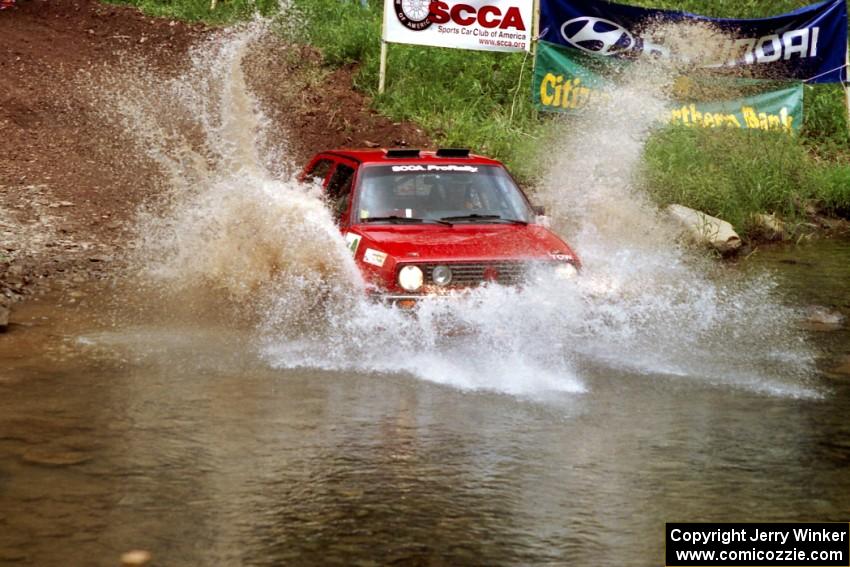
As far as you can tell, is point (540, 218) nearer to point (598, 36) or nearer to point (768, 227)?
point (768, 227)

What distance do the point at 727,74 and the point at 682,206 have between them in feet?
9.55

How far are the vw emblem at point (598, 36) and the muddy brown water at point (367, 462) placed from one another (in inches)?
357

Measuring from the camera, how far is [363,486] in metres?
5.96

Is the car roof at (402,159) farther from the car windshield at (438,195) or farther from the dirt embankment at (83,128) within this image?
the dirt embankment at (83,128)

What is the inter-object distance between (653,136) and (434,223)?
785 cm

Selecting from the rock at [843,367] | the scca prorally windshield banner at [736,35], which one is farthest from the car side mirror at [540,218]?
the scca prorally windshield banner at [736,35]

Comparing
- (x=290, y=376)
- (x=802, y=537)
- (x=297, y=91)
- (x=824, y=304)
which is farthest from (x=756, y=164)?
(x=802, y=537)

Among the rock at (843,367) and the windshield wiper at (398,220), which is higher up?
the windshield wiper at (398,220)

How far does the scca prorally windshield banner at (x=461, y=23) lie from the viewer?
1669cm

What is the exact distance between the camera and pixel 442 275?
859 centimetres

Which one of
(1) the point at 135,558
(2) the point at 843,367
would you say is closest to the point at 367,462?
(1) the point at 135,558

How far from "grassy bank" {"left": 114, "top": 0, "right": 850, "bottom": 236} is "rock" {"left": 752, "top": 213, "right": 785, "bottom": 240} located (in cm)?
14

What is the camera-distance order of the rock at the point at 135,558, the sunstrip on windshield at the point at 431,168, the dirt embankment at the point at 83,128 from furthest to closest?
the dirt embankment at the point at 83,128 → the sunstrip on windshield at the point at 431,168 → the rock at the point at 135,558

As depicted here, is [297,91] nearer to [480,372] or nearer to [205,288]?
[205,288]
